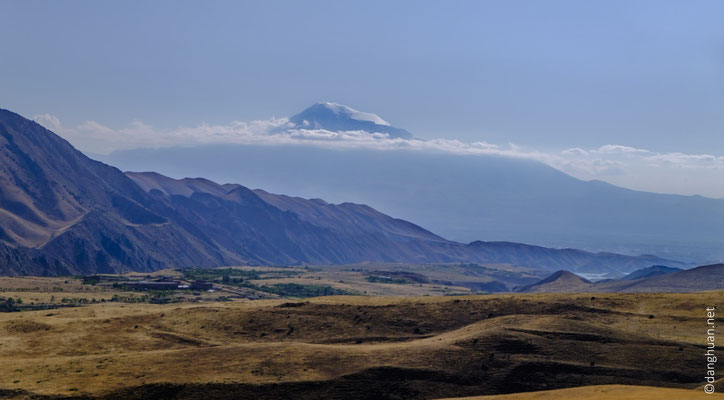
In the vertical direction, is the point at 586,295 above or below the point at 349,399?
above

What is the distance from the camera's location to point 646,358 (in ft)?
206

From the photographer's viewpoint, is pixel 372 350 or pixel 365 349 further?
pixel 365 349

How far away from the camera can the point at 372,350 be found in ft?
219

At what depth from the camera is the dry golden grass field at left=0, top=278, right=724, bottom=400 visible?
57.9 metres

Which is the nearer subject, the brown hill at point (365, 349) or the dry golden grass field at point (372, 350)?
the dry golden grass field at point (372, 350)

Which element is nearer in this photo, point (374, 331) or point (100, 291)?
point (374, 331)

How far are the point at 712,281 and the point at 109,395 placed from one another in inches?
7051

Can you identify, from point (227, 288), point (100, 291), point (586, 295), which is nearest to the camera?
point (586, 295)

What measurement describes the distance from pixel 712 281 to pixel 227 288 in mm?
126820

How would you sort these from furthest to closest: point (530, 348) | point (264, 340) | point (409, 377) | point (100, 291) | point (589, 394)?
point (100, 291) → point (264, 340) → point (530, 348) → point (409, 377) → point (589, 394)

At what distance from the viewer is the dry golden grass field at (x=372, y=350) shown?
5788cm

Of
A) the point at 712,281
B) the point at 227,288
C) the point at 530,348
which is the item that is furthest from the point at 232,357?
the point at 712,281

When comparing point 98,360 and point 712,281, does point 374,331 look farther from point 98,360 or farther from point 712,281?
point 712,281

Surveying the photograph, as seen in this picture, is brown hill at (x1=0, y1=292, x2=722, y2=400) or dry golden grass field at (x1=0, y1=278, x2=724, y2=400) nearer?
dry golden grass field at (x1=0, y1=278, x2=724, y2=400)
